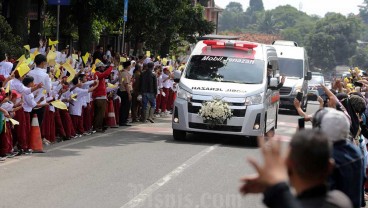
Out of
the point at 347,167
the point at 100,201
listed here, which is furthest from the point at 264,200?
the point at 100,201

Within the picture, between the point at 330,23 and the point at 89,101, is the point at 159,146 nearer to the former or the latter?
the point at 89,101

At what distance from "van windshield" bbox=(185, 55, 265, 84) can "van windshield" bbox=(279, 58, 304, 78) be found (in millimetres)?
15245

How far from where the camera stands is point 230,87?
58.9 feet

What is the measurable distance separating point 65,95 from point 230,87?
11.3ft

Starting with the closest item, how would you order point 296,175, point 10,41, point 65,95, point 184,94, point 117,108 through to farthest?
1. point 296,175
2. point 65,95
3. point 184,94
4. point 10,41
5. point 117,108

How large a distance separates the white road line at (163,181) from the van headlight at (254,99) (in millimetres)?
1586

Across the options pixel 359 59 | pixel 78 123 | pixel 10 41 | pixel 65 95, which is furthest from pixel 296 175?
pixel 359 59

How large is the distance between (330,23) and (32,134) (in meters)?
163

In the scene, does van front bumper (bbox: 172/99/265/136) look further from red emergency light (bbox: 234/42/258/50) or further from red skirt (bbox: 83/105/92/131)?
red skirt (bbox: 83/105/92/131)

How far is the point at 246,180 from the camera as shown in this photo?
12.6ft

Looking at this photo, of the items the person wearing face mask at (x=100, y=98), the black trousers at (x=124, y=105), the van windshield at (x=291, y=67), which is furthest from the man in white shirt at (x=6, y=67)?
the van windshield at (x=291, y=67)

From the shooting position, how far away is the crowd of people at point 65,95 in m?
14.4

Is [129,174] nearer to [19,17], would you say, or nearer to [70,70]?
[70,70]

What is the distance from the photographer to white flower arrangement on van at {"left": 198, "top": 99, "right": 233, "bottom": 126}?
57.0 feet
